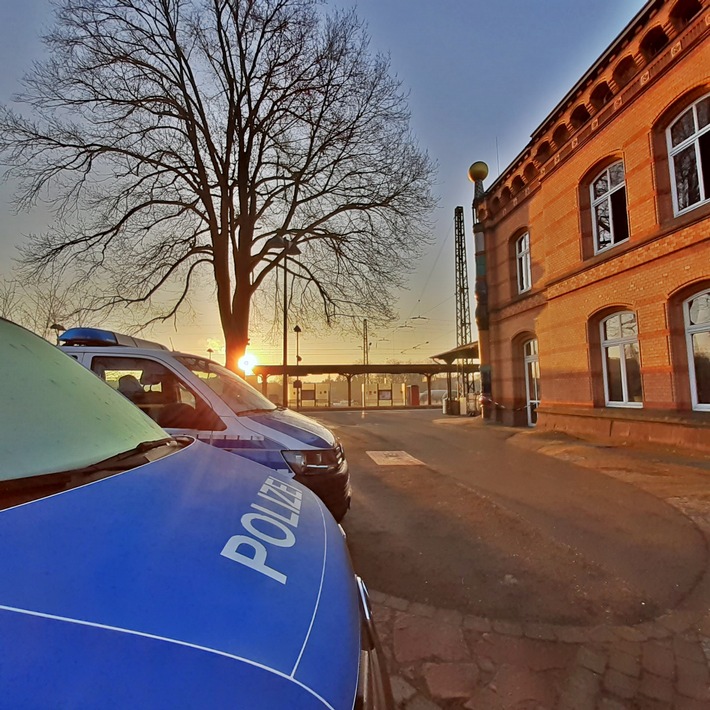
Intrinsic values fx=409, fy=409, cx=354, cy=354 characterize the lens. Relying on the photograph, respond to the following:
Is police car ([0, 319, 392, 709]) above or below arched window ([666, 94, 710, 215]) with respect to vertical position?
below

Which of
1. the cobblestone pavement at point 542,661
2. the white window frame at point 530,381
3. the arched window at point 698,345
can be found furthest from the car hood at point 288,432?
the white window frame at point 530,381

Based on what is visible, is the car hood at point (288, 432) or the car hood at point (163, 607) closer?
Answer: the car hood at point (163, 607)

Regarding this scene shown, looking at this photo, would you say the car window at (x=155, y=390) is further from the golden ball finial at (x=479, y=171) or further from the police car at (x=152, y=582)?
the golden ball finial at (x=479, y=171)

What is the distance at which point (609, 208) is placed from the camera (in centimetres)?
1142

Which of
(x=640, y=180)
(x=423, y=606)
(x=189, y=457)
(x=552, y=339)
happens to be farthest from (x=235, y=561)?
(x=552, y=339)

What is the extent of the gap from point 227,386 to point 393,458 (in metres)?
5.57

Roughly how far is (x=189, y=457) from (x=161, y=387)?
331 cm

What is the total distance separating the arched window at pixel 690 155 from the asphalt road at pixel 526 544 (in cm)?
660

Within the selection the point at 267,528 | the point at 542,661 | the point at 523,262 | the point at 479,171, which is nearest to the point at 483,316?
the point at 523,262

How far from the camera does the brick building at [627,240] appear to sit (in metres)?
8.83

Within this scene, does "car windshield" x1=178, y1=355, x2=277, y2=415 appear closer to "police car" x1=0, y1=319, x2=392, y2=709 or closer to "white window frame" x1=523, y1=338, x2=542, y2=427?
"police car" x1=0, y1=319, x2=392, y2=709

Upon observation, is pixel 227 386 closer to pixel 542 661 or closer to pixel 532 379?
pixel 542 661

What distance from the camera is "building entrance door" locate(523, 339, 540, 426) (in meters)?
15.3

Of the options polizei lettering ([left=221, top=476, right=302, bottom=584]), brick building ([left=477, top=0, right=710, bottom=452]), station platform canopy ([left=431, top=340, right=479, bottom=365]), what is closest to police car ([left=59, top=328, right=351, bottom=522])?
polizei lettering ([left=221, top=476, right=302, bottom=584])
